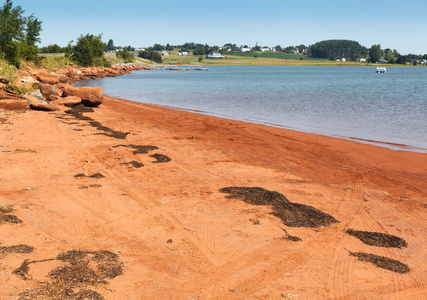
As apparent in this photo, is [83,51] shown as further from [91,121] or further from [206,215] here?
[206,215]

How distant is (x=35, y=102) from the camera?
72.1 feet

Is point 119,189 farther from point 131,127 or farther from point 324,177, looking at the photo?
point 131,127

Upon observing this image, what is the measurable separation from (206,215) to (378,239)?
3.52 m

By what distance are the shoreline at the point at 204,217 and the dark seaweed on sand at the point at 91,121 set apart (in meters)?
0.74

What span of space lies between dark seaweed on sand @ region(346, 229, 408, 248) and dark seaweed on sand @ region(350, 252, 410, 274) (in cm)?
56

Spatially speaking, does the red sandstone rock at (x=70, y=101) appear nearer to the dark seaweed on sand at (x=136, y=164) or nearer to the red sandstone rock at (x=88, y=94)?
the red sandstone rock at (x=88, y=94)

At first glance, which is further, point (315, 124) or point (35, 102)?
point (315, 124)

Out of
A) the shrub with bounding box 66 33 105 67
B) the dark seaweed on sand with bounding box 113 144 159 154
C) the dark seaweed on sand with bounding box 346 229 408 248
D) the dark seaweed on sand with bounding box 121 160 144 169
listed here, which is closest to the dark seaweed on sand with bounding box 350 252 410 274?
the dark seaweed on sand with bounding box 346 229 408 248

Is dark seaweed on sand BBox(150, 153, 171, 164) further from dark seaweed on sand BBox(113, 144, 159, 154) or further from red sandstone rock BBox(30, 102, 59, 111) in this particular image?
red sandstone rock BBox(30, 102, 59, 111)

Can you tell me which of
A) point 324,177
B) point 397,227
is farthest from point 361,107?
point 397,227

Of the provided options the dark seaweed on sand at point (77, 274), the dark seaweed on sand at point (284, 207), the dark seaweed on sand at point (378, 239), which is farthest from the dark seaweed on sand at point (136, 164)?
the dark seaweed on sand at point (378, 239)

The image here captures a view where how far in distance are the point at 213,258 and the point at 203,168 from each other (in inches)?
226

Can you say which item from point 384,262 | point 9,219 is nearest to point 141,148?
point 9,219

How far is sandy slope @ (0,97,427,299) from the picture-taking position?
19.2 ft
